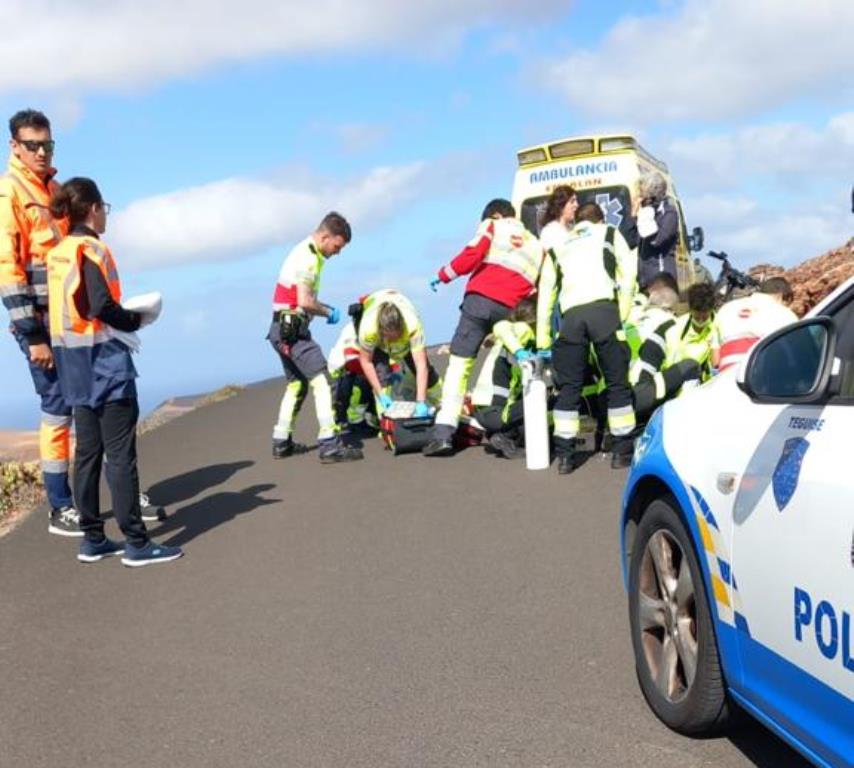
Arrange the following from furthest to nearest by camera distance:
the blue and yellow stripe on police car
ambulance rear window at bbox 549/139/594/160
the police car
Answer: ambulance rear window at bbox 549/139/594/160
the blue and yellow stripe on police car
the police car

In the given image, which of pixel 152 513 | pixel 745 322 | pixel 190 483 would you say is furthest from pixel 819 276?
pixel 152 513

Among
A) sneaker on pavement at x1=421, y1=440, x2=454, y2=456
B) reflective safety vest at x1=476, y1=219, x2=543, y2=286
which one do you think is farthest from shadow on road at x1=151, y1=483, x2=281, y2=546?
reflective safety vest at x1=476, y1=219, x2=543, y2=286

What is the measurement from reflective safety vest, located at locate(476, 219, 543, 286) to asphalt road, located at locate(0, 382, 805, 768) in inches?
83.7

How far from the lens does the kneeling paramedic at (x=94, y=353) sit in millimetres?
6309

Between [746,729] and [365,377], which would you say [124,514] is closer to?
[746,729]

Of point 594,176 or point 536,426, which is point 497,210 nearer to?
point 536,426

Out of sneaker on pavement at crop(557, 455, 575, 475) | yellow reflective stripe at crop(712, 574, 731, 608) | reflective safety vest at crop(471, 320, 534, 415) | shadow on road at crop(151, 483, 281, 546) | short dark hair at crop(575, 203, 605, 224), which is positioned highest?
short dark hair at crop(575, 203, 605, 224)

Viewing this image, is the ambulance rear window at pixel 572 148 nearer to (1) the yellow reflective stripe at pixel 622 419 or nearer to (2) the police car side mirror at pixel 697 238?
(2) the police car side mirror at pixel 697 238

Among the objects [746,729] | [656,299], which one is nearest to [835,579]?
[746,729]

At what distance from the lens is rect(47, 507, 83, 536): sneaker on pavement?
25.0 feet

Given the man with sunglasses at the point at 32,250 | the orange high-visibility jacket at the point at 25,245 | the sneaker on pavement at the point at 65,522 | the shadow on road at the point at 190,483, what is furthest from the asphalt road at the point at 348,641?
the orange high-visibility jacket at the point at 25,245

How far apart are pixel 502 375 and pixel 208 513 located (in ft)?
9.79

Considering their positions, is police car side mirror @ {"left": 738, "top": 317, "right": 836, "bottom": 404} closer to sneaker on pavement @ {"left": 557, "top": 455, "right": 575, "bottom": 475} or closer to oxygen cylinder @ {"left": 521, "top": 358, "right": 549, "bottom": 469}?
sneaker on pavement @ {"left": 557, "top": 455, "right": 575, "bottom": 475}

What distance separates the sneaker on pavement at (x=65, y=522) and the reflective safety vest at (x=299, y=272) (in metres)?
2.92
